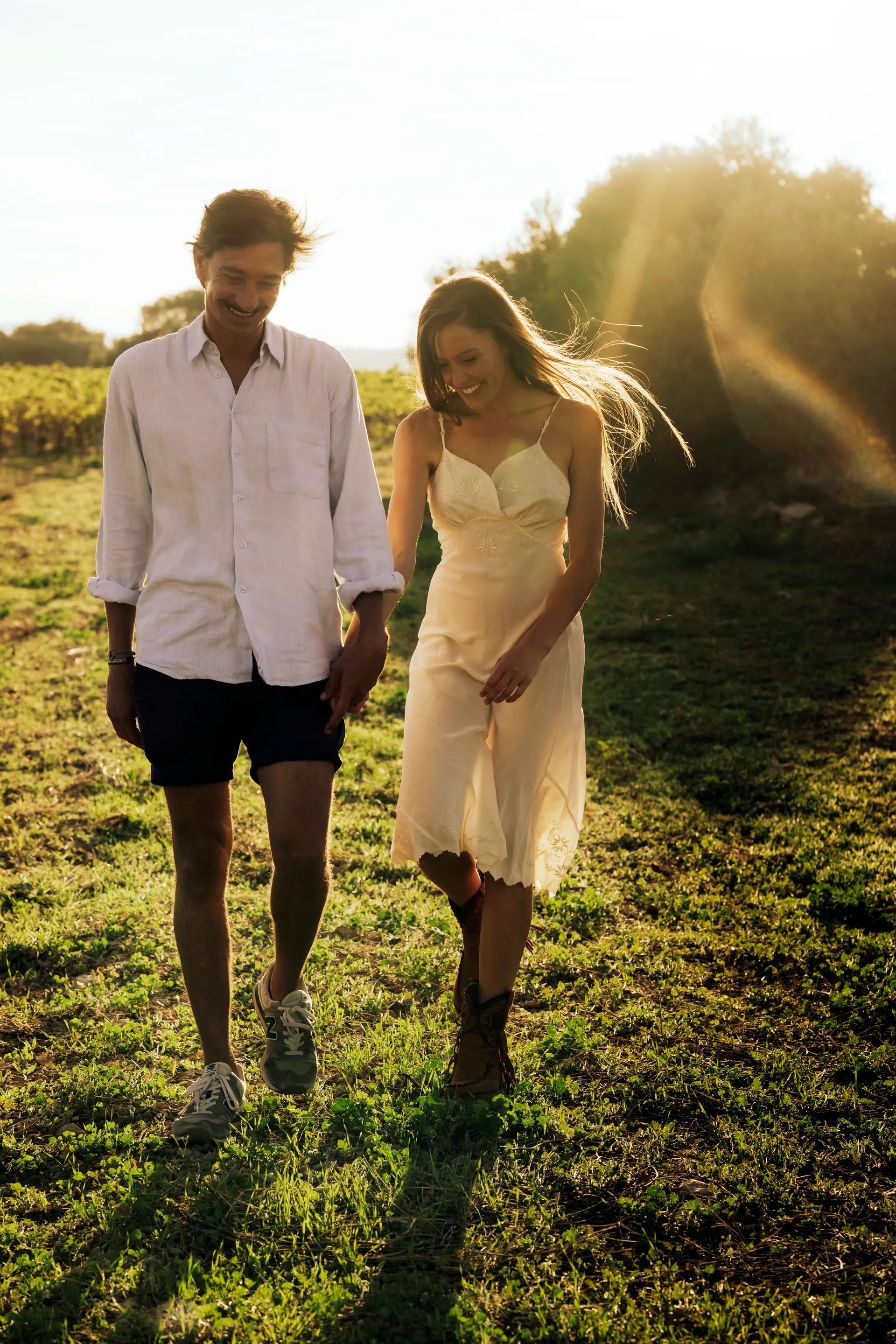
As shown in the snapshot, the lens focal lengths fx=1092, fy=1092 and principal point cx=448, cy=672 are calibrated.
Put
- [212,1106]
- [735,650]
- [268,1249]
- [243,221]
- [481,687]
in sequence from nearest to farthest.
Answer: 1. [268,1249]
2. [243,221]
3. [212,1106]
4. [481,687]
5. [735,650]

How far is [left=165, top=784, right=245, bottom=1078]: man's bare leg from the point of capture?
2992 mm

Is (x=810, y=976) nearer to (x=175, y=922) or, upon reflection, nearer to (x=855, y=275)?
(x=175, y=922)

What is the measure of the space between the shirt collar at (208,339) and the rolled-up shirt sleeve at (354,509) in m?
0.19

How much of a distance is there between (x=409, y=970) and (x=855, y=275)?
11676mm

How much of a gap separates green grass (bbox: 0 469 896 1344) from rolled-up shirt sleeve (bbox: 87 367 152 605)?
1.53 m

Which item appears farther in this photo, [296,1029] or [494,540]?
[494,540]

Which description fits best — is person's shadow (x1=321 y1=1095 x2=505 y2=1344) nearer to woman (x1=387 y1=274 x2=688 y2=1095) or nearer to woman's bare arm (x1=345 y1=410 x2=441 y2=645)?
woman (x1=387 y1=274 x2=688 y2=1095)

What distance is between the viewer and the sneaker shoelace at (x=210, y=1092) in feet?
9.82

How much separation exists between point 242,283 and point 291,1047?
210 centimetres

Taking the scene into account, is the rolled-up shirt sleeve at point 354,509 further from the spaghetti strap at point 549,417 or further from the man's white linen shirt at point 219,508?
the spaghetti strap at point 549,417

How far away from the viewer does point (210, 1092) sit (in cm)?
300

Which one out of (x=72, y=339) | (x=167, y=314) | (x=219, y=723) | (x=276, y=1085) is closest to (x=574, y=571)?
(x=219, y=723)

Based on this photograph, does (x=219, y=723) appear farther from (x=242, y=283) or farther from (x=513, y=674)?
(x=242, y=283)

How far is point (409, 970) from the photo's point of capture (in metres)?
4.08
